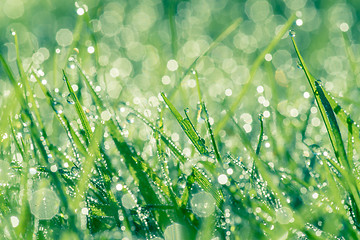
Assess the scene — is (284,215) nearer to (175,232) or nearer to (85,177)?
(175,232)

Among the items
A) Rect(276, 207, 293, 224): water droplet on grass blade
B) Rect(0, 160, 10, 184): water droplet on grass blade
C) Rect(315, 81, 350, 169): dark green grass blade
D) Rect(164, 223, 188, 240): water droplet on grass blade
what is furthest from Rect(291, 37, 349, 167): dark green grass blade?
Rect(0, 160, 10, 184): water droplet on grass blade

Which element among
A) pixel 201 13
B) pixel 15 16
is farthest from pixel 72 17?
pixel 201 13

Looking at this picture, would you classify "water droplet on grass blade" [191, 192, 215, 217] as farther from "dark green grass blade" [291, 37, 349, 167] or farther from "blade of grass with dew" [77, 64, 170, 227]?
"dark green grass blade" [291, 37, 349, 167]

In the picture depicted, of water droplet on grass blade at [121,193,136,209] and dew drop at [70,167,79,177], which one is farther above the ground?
dew drop at [70,167,79,177]

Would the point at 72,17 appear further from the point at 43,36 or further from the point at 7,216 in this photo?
the point at 7,216

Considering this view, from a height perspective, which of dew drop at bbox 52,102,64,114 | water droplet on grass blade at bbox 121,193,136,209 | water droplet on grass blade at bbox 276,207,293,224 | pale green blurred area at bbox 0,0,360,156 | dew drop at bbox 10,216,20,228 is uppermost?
pale green blurred area at bbox 0,0,360,156

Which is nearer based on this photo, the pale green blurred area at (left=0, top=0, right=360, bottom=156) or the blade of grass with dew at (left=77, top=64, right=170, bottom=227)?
the blade of grass with dew at (left=77, top=64, right=170, bottom=227)
